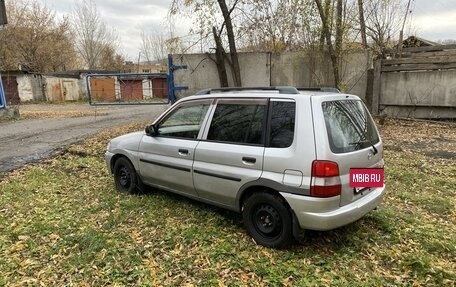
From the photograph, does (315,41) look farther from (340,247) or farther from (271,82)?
(340,247)

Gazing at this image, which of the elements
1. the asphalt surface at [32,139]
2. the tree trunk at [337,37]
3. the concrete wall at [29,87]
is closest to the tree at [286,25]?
the tree trunk at [337,37]

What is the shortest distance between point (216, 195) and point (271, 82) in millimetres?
7803

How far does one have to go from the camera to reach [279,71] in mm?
11062

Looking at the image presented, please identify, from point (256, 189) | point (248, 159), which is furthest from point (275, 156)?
point (256, 189)

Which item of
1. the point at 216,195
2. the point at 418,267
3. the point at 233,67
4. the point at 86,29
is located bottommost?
the point at 418,267

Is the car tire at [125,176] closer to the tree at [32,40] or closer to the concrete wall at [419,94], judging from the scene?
the concrete wall at [419,94]

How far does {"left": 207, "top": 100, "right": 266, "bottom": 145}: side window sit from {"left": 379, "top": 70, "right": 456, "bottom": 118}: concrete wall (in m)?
9.21

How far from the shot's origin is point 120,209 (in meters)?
4.61

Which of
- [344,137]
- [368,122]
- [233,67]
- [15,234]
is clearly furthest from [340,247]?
[233,67]

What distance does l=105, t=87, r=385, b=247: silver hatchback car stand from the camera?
313 cm

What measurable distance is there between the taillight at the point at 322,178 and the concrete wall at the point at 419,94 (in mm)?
9577

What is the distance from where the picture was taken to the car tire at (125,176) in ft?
16.5

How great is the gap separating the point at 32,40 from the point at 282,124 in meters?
35.6

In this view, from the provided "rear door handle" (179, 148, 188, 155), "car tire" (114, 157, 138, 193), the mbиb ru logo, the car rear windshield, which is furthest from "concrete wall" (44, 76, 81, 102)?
the mbиb ru logo
